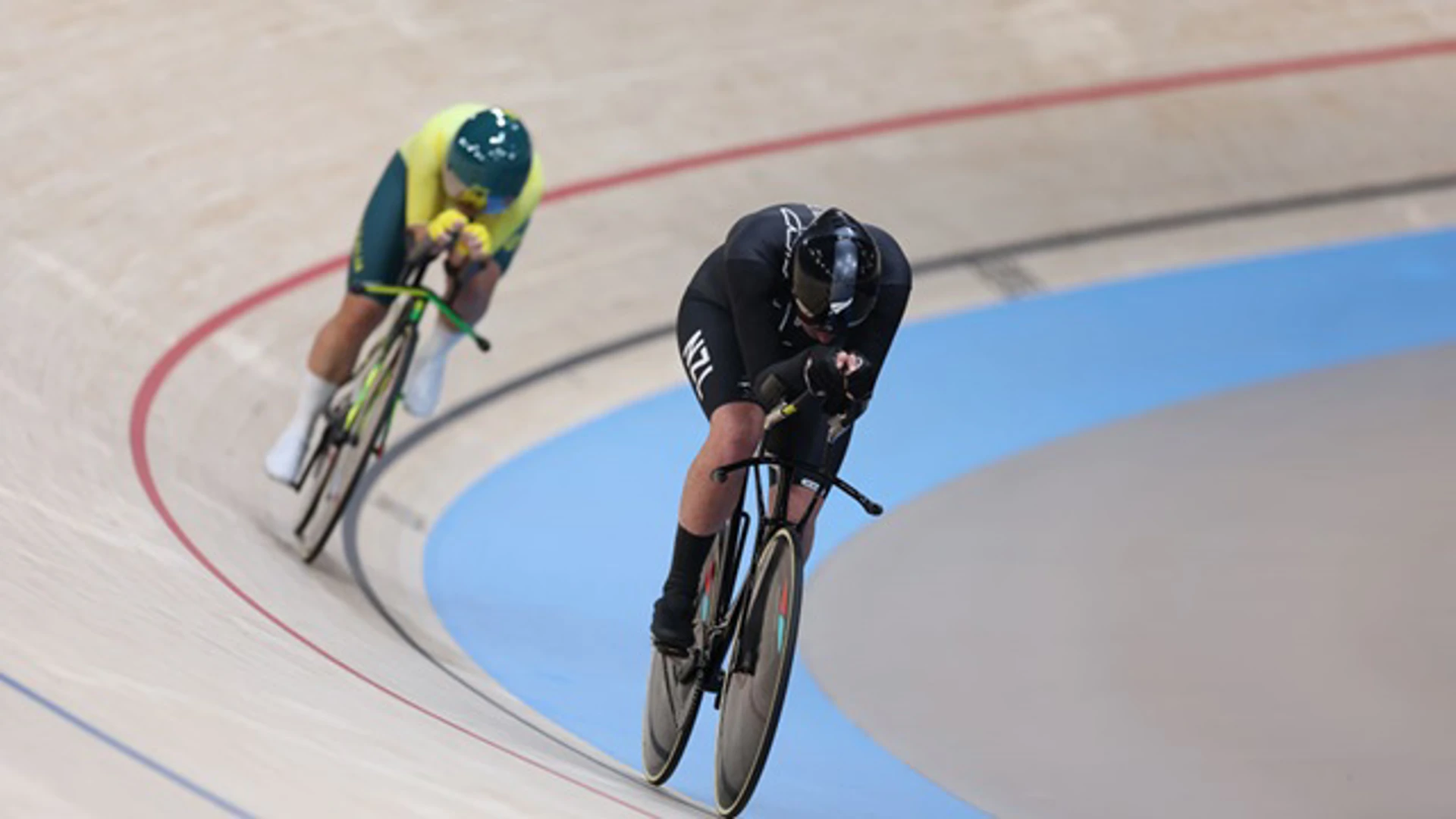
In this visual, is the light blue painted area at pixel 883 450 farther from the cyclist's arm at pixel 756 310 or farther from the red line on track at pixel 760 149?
the cyclist's arm at pixel 756 310

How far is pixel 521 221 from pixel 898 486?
1.35m

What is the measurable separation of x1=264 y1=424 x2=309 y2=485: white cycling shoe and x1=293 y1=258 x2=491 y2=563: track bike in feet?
0.17

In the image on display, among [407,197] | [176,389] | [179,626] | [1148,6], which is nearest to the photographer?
[179,626]

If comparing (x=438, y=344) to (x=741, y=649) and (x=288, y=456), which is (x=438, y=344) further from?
(x=741, y=649)

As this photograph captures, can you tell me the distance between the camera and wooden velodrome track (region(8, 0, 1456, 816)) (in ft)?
11.6

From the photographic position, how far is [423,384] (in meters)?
5.22

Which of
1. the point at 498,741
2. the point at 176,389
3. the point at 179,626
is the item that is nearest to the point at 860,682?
the point at 498,741

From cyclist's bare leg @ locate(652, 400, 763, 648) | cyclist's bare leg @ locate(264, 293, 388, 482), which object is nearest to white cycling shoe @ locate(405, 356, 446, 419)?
cyclist's bare leg @ locate(264, 293, 388, 482)

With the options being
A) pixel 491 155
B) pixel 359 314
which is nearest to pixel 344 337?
pixel 359 314

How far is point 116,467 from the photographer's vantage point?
471cm

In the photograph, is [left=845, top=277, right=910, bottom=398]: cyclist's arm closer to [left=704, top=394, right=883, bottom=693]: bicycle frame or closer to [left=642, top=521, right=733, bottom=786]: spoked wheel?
[left=704, top=394, right=883, bottom=693]: bicycle frame

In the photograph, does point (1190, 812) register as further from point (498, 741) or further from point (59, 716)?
point (59, 716)

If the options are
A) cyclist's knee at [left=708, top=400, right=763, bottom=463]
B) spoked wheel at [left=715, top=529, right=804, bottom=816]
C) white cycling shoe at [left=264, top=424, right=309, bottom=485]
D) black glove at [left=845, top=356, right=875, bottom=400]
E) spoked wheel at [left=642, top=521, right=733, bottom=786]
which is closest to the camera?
black glove at [left=845, top=356, right=875, bottom=400]

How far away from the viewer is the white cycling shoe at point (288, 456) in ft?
16.8
